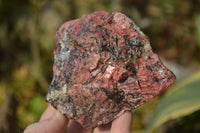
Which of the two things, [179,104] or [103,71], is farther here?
[179,104]

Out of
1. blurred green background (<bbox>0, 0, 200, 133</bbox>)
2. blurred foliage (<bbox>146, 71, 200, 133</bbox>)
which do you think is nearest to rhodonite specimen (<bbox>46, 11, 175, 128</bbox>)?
blurred foliage (<bbox>146, 71, 200, 133</bbox>)

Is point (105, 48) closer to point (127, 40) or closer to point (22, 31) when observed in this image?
point (127, 40)

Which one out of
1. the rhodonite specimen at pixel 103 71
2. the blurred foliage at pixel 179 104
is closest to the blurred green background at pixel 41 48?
the blurred foliage at pixel 179 104

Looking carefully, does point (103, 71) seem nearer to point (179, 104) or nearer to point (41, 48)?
point (179, 104)

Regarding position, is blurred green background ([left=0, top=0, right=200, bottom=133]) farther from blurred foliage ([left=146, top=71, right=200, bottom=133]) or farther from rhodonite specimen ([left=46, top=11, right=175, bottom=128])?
rhodonite specimen ([left=46, top=11, right=175, bottom=128])

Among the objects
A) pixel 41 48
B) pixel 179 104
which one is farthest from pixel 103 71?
pixel 41 48

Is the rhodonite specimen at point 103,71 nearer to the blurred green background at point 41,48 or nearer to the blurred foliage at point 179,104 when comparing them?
the blurred foliage at point 179,104
